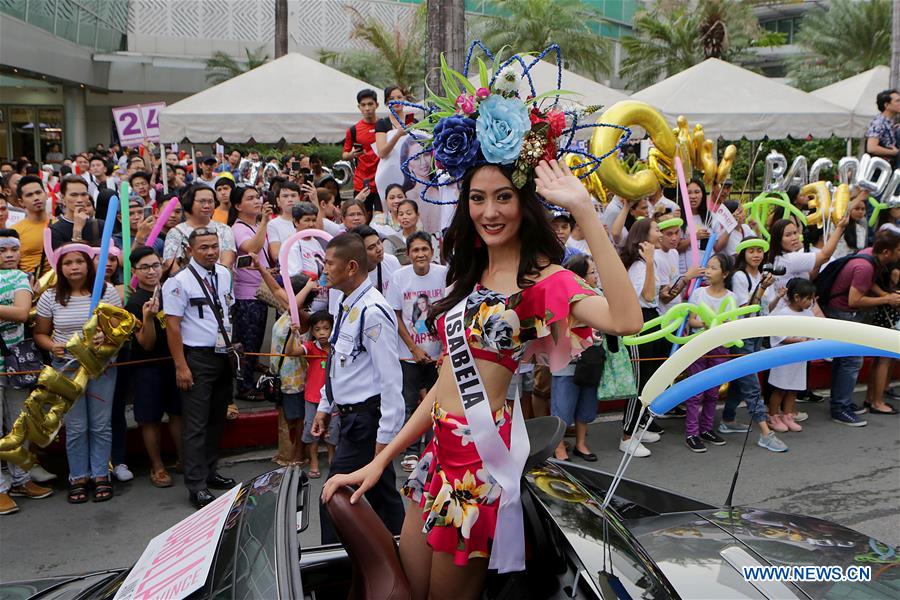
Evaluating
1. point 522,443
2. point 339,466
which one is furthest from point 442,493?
point 339,466

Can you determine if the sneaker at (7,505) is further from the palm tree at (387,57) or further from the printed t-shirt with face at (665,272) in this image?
the palm tree at (387,57)

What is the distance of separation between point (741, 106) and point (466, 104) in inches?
417

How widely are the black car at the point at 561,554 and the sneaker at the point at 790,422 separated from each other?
15.0 ft

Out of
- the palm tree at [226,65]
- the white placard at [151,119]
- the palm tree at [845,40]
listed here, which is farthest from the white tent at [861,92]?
the palm tree at [226,65]

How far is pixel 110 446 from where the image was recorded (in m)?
5.58

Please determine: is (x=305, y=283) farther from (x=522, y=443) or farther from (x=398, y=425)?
(x=522, y=443)

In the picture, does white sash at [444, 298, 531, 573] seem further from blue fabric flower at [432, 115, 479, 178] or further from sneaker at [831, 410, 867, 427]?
sneaker at [831, 410, 867, 427]

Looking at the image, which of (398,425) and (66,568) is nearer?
(398,425)

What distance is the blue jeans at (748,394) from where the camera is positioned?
6.44 metres

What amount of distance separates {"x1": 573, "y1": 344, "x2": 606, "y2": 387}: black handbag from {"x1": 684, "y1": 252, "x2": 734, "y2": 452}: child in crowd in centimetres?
95

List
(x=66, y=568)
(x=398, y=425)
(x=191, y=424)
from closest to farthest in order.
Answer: (x=398, y=425)
(x=66, y=568)
(x=191, y=424)

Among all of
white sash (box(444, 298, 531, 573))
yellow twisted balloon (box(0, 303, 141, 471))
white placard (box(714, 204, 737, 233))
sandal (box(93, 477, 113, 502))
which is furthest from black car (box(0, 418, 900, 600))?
white placard (box(714, 204, 737, 233))

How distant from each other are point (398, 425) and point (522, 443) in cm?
156

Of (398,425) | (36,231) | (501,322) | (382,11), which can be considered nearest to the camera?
(501,322)
